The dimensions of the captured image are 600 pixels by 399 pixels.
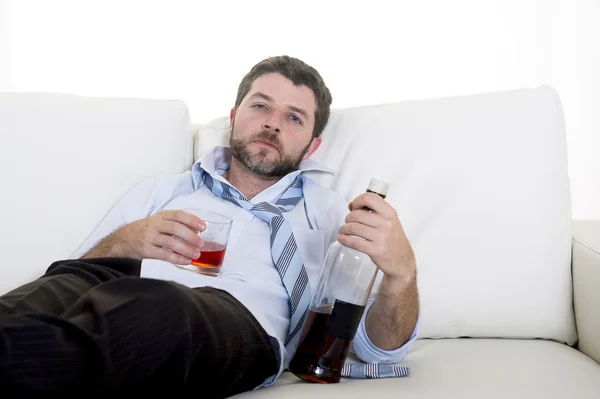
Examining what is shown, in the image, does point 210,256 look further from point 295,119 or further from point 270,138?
point 295,119

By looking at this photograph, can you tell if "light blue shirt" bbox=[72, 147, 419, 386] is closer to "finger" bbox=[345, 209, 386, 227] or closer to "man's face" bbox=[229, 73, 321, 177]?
"man's face" bbox=[229, 73, 321, 177]

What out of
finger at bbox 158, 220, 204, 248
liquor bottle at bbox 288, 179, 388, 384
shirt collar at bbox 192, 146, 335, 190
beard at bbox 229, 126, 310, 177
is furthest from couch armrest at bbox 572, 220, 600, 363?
finger at bbox 158, 220, 204, 248

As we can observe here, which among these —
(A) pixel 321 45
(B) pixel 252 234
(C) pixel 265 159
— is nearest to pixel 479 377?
(B) pixel 252 234

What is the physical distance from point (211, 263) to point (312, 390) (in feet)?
1.05

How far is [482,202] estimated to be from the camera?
147 cm

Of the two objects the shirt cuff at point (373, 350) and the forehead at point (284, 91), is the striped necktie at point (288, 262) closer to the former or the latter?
the shirt cuff at point (373, 350)

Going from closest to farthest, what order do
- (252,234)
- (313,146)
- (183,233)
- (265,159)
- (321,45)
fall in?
(183,233), (252,234), (265,159), (313,146), (321,45)

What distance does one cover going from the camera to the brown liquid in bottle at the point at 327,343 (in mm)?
1095

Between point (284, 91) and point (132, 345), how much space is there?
3.38ft

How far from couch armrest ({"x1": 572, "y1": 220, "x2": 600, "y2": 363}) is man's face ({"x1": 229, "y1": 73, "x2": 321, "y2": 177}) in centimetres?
73

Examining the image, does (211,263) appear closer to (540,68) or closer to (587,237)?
(587,237)

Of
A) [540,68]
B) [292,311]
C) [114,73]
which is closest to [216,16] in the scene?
[114,73]

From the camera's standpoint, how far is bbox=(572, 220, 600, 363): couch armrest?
4.42 feet

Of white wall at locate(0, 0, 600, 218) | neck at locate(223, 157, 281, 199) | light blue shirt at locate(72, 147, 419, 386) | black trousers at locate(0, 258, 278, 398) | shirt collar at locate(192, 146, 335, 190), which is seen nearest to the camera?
black trousers at locate(0, 258, 278, 398)
